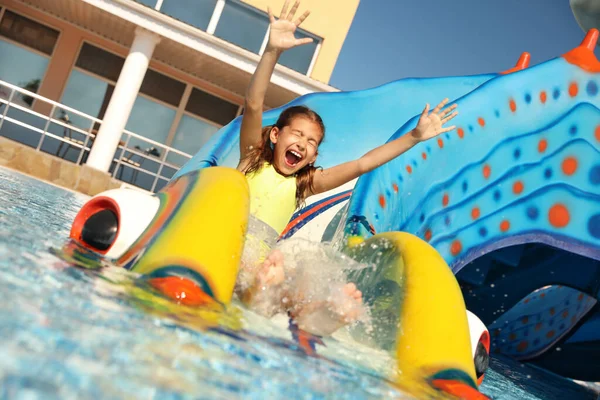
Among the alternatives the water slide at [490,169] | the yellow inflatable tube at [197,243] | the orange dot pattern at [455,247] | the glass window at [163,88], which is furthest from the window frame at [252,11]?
the yellow inflatable tube at [197,243]

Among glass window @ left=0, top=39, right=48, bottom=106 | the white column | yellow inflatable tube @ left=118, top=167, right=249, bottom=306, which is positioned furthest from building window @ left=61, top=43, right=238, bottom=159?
yellow inflatable tube @ left=118, top=167, right=249, bottom=306

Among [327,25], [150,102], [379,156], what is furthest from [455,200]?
[327,25]

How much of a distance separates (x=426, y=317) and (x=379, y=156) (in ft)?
3.39

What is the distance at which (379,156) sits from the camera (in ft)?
9.70

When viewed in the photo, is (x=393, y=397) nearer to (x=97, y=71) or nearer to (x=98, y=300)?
(x=98, y=300)

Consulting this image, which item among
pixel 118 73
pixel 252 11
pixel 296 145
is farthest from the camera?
pixel 252 11

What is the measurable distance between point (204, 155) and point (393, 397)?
2842 millimetres

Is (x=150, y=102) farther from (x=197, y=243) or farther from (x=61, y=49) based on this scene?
(x=197, y=243)

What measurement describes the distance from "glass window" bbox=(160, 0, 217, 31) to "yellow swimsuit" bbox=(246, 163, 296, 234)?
329 inches

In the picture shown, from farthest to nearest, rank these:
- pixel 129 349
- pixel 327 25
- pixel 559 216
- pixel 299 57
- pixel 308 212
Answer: pixel 327 25, pixel 299 57, pixel 308 212, pixel 559 216, pixel 129 349

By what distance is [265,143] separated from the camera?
9.84 ft

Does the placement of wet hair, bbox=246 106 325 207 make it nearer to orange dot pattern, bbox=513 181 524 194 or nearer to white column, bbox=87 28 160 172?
orange dot pattern, bbox=513 181 524 194

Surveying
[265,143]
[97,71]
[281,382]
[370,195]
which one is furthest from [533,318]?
[97,71]

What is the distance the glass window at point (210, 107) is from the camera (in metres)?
11.2
